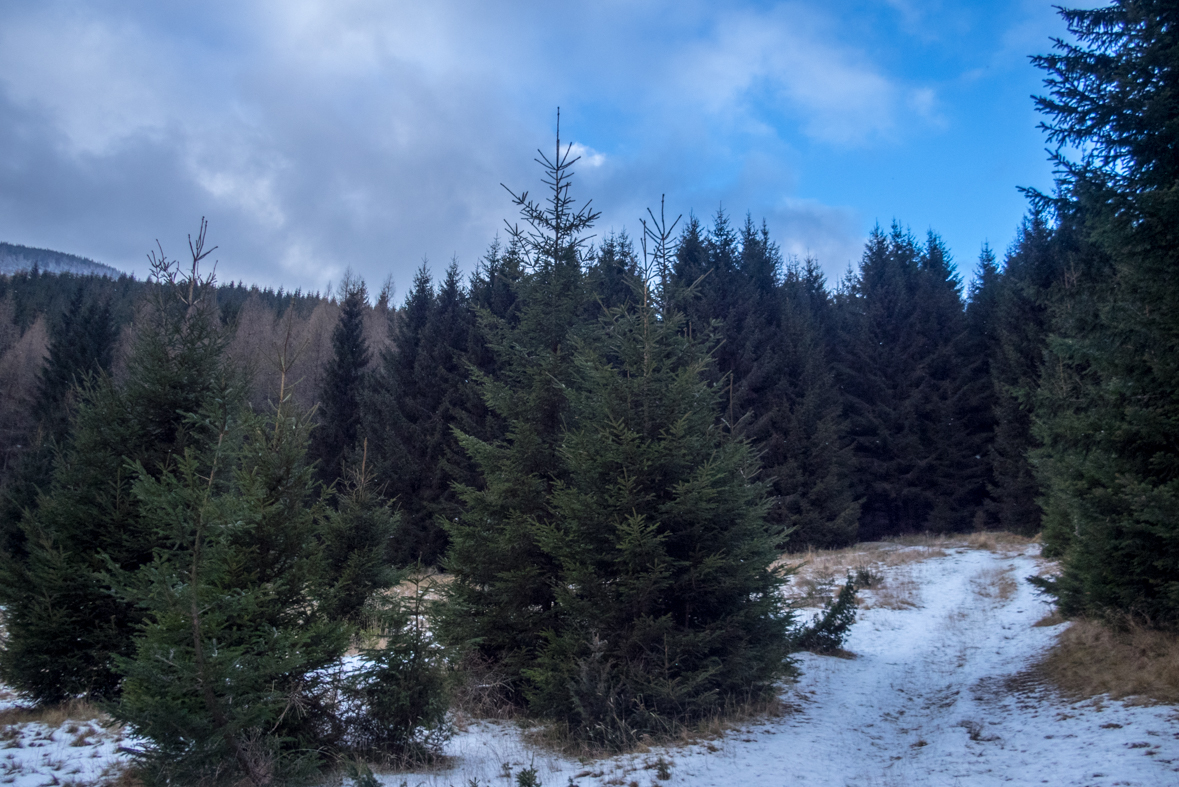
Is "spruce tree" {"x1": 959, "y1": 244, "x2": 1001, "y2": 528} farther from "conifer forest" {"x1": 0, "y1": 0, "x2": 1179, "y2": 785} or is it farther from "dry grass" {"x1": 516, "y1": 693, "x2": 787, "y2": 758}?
"dry grass" {"x1": 516, "y1": 693, "x2": 787, "y2": 758}

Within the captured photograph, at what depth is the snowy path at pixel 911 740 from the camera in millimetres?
6078

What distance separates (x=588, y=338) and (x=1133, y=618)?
8.85m

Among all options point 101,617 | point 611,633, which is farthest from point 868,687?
point 101,617

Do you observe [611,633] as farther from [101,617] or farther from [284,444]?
[101,617]

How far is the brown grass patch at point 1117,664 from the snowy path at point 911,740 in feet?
1.37

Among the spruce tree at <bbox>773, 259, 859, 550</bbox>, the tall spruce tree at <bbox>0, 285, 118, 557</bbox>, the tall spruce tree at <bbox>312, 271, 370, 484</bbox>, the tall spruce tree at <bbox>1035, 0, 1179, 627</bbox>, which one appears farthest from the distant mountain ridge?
the tall spruce tree at <bbox>1035, 0, 1179, 627</bbox>

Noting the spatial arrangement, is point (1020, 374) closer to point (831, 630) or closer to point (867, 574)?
point (867, 574)

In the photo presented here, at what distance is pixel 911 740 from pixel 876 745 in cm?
52

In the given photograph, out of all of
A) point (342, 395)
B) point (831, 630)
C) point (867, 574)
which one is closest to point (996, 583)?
point (867, 574)

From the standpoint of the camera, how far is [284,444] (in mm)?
7082

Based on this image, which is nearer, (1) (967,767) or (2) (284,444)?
(1) (967,767)

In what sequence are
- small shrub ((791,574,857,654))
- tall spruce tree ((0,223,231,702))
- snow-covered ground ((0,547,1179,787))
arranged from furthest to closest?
small shrub ((791,574,857,654))
tall spruce tree ((0,223,231,702))
snow-covered ground ((0,547,1179,787))

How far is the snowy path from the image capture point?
608 cm

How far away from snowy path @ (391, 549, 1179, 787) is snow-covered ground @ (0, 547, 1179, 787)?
0.02 m
